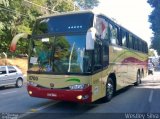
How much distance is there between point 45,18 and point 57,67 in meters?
2.04

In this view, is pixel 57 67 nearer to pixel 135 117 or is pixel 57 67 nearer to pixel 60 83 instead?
pixel 60 83

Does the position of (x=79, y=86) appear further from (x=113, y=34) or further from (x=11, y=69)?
(x=11, y=69)

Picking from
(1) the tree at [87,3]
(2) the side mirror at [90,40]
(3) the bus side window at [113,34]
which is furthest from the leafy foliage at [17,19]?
(1) the tree at [87,3]

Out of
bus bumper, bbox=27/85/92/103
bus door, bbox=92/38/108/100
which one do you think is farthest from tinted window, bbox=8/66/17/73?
bus door, bbox=92/38/108/100

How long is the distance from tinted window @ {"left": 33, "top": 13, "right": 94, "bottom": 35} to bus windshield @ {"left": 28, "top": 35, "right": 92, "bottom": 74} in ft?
0.94

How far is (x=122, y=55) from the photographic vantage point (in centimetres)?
1598

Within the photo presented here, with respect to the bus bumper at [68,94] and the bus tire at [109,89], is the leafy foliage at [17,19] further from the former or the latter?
the bus bumper at [68,94]

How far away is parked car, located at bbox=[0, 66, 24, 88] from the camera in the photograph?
68.5 ft

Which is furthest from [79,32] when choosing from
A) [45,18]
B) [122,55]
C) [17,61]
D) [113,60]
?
[17,61]

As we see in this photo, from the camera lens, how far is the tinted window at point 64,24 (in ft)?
38.1

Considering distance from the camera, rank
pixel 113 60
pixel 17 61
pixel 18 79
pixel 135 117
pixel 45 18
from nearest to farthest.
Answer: pixel 135 117
pixel 45 18
pixel 113 60
pixel 18 79
pixel 17 61

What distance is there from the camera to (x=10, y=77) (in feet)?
70.5

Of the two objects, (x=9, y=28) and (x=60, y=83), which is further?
(x=9, y=28)

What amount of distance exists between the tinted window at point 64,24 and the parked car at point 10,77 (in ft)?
30.4
